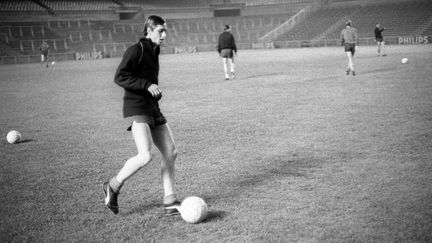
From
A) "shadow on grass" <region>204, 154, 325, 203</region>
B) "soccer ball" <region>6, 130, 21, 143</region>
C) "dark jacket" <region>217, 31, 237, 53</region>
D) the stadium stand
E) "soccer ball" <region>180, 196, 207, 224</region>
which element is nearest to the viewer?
"soccer ball" <region>180, 196, 207, 224</region>

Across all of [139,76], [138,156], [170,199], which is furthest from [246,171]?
[139,76]

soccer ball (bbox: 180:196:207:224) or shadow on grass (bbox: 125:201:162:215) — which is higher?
soccer ball (bbox: 180:196:207:224)

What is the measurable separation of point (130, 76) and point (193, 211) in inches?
64.2

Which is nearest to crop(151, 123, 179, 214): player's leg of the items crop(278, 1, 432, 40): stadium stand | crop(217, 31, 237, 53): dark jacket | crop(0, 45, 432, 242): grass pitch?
crop(0, 45, 432, 242): grass pitch

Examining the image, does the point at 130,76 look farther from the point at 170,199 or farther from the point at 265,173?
the point at 265,173

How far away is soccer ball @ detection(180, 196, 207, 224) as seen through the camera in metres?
4.40

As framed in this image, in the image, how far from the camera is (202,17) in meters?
61.3

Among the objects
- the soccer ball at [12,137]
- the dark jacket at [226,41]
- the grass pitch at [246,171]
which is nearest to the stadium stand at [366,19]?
the dark jacket at [226,41]

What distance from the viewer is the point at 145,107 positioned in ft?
15.1

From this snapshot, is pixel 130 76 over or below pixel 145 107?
over

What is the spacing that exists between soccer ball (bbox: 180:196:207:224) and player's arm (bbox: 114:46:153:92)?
135cm

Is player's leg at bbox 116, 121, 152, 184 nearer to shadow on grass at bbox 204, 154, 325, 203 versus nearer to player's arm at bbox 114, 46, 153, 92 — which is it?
player's arm at bbox 114, 46, 153, 92

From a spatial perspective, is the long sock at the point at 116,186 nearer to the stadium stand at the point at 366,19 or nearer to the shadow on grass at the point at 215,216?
the shadow on grass at the point at 215,216

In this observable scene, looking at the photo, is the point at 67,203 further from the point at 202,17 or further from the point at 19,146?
the point at 202,17
